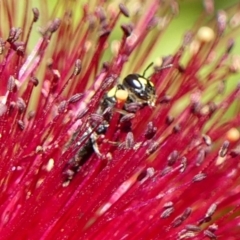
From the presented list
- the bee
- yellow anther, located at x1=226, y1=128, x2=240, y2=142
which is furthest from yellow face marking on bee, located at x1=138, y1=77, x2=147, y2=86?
yellow anther, located at x1=226, y1=128, x2=240, y2=142

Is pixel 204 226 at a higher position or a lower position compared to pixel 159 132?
lower

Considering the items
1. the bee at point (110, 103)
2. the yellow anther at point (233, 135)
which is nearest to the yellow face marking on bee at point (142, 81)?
the bee at point (110, 103)

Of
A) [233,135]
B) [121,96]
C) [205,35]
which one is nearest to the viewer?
[121,96]

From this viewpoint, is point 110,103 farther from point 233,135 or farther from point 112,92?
point 233,135

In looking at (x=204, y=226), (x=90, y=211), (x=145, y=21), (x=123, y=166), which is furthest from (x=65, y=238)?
(x=145, y=21)

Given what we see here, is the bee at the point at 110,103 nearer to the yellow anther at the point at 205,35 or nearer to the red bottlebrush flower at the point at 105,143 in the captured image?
the red bottlebrush flower at the point at 105,143

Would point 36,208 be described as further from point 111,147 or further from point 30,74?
A: point 30,74

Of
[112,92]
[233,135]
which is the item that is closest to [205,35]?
[233,135]
